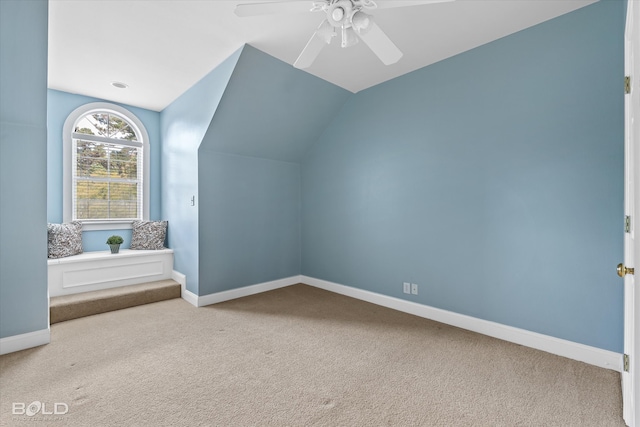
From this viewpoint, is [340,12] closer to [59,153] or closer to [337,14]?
[337,14]

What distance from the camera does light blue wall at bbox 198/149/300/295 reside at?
3.54m

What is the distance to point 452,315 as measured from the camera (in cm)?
289

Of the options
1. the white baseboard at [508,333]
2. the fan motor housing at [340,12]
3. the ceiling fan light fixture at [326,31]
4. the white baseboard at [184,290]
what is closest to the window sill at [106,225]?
the white baseboard at [184,290]

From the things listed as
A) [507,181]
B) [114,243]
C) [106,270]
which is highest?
[507,181]

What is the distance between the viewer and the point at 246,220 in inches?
154

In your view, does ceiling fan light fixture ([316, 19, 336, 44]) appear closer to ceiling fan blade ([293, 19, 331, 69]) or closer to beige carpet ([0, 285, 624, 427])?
ceiling fan blade ([293, 19, 331, 69])

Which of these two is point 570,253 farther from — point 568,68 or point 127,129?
point 127,129

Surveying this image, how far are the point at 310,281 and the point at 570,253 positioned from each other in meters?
3.05

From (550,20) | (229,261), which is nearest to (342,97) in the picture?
(550,20)

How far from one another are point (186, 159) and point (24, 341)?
2294 mm

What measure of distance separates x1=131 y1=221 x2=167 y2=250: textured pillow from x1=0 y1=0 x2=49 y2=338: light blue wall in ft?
5.31

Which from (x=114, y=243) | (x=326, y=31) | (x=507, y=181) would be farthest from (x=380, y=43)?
(x=114, y=243)

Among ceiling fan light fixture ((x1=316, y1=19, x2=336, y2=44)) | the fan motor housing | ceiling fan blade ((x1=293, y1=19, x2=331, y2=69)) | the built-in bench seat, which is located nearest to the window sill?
the built-in bench seat

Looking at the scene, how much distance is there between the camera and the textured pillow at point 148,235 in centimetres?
407
